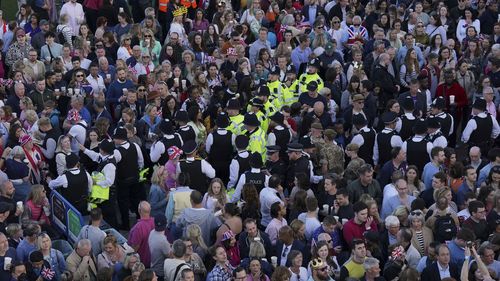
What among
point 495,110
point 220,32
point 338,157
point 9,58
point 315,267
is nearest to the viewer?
point 315,267

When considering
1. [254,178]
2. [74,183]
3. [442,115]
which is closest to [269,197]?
[254,178]

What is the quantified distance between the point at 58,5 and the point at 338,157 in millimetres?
8840

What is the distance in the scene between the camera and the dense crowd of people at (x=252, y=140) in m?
13.9

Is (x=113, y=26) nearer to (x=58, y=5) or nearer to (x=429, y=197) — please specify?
(x=58, y=5)

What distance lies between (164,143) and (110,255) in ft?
10.5

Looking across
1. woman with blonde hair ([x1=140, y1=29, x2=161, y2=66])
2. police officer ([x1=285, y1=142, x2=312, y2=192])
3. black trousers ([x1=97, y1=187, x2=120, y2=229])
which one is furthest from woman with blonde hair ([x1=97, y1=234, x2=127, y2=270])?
woman with blonde hair ([x1=140, y1=29, x2=161, y2=66])

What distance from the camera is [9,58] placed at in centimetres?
2031

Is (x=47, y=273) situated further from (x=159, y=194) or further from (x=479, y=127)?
(x=479, y=127)

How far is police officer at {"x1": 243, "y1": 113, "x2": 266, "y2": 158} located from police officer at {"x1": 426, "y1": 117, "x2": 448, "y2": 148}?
7.56 feet

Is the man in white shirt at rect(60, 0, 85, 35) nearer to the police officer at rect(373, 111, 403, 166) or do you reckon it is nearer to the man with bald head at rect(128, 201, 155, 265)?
the police officer at rect(373, 111, 403, 166)

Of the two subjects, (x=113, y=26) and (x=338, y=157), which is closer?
(x=338, y=157)

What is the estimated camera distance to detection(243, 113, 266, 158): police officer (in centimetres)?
1681

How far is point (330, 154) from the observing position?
16.7 meters

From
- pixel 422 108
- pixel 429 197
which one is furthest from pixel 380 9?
pixel 429 197
